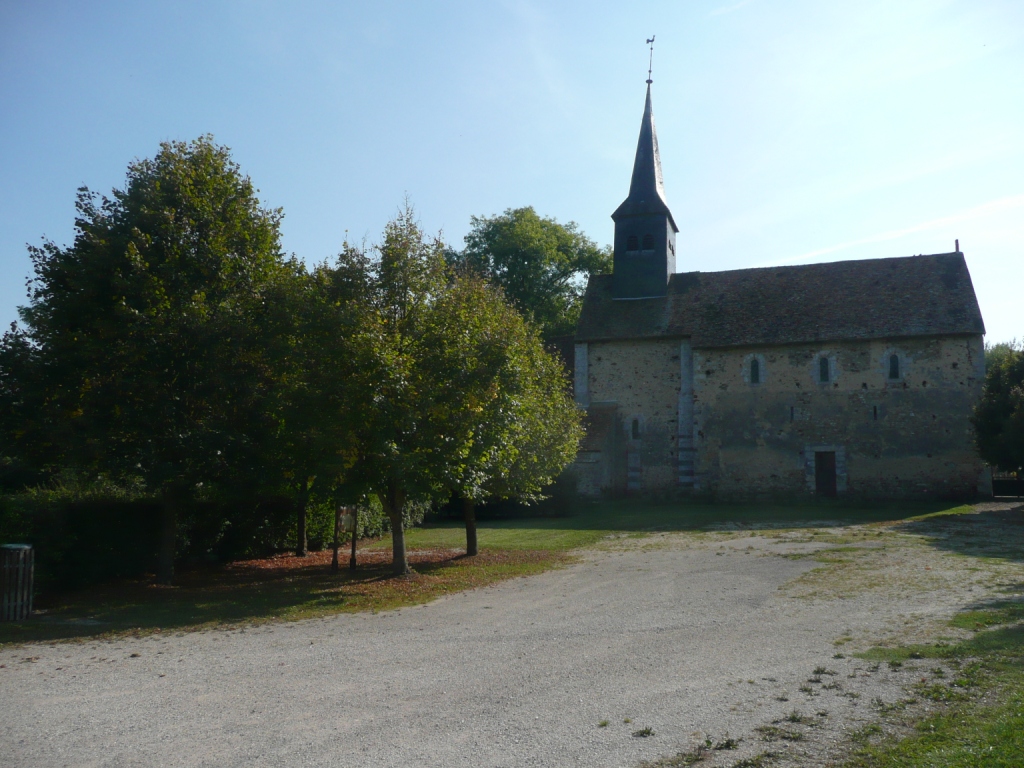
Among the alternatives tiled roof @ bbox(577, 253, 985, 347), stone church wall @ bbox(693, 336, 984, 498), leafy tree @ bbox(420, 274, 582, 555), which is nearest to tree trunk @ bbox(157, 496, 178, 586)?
leafy tree @ bbox(420, 274, 582, 555)

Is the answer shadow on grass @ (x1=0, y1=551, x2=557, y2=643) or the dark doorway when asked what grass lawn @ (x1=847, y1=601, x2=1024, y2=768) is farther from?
the dark doorway

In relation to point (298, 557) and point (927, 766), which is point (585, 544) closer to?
point (298, 557)

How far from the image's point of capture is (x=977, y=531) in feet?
67.5

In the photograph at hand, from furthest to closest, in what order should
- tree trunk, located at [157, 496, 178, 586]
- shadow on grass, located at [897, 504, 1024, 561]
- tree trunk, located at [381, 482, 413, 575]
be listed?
shadow on grass, located at [897, 504, 1024, 561], tree trunk, located at [381, 482, 413, 575], tree trunk, located at [157, 496, 178, 586]

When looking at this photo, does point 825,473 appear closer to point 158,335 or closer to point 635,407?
point 635,407

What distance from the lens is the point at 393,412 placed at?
12953 mm

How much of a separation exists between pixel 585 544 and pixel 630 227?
20.2 meters

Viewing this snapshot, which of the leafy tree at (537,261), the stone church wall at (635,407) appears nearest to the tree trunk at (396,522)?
the stone church wall at (635,407)

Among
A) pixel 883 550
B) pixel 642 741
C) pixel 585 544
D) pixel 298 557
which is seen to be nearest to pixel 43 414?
pixel 298 557

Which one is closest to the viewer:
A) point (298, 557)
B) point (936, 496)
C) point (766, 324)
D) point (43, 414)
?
point (43, 414)

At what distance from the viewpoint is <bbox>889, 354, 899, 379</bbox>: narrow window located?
99.9ft

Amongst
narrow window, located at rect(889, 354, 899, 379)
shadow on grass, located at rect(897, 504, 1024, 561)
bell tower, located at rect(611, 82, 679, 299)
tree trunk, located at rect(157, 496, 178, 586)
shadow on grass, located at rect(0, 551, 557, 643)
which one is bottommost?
shadow on grass, located at rect(0, 551, 557, 643)

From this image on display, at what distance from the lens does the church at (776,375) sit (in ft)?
98.3

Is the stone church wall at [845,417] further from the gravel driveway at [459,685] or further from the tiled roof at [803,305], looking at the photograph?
the gravel driveway at [459,685]
